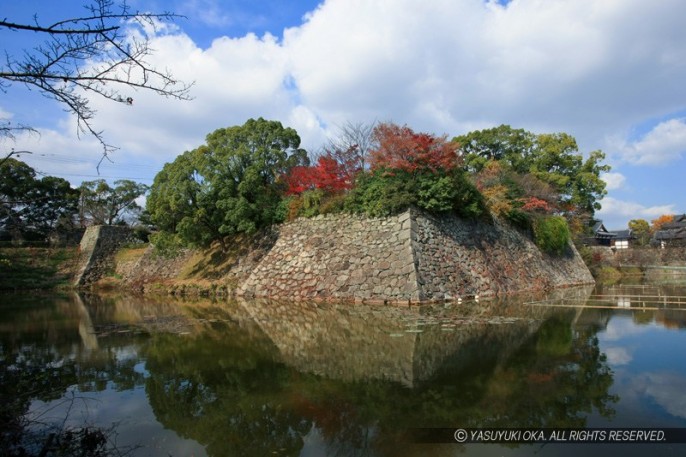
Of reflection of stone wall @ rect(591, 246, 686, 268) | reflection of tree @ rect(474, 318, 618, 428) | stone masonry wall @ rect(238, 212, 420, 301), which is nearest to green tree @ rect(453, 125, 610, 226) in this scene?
reflection of stone wall @ rect(591, 246, 686, 268)

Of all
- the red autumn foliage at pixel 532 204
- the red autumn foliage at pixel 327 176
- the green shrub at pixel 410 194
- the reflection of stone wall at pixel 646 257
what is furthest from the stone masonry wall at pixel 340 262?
the reflection of stone wall at pixel 646 257

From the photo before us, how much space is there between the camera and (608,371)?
659 cm

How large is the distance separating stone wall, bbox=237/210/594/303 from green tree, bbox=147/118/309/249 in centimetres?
226

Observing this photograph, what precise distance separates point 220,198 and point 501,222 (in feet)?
47.8

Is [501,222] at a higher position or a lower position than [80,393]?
higher

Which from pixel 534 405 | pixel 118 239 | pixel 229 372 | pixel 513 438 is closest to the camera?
pixel 513 438

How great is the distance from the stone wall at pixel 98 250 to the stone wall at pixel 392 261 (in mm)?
16369

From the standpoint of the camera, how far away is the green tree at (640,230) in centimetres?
5068

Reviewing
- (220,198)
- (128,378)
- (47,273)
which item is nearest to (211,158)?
(220,198)

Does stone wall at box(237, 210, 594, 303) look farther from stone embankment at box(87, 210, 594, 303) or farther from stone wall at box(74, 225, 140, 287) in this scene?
stone wall at box(74, 225, 140, 287)

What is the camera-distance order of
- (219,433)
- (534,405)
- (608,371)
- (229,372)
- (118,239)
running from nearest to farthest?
(219,433), (534,405), (608,371), (229,372), (118,239)

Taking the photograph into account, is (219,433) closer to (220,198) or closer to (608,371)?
(608,371)

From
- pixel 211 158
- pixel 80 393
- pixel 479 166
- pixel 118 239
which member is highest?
pixel 479 166

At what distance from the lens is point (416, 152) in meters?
16.8
